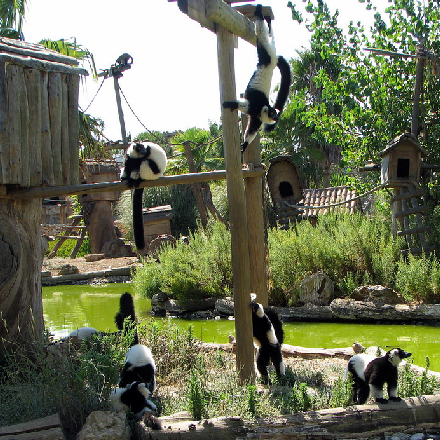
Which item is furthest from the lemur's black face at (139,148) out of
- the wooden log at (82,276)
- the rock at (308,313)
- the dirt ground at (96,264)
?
Result: the dirt ground at (96,264)

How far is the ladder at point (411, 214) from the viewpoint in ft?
33.5

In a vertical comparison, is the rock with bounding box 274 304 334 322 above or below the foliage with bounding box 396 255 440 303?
below

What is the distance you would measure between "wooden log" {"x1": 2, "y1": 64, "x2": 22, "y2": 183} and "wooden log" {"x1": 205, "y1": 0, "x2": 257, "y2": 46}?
210 cm

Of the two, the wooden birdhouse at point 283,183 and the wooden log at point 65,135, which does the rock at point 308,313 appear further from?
the wooden log at point 65,135

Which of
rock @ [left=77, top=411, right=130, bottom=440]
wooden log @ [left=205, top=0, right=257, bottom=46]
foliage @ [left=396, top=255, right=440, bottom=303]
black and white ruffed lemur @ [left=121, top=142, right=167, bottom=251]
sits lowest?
rock @ [left=77, top=411, right=130, bottom=440]

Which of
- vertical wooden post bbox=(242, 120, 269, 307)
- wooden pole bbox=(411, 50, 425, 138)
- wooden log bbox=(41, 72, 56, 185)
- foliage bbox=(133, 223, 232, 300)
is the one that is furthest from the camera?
foliage bbox=(133, 223, 232, 300)

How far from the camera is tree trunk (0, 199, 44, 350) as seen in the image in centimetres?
514

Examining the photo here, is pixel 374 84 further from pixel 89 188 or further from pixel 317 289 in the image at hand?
pixel 89 188

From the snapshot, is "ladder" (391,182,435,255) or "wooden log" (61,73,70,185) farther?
"ladder" (391,182,435,255)

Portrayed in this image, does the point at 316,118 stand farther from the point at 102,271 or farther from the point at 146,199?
the point at 146,199

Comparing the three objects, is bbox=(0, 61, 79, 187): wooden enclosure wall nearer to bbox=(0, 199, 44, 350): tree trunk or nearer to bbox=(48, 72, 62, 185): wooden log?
bbox=(48, 72, 62, 185): wooden log

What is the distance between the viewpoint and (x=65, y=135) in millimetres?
5578

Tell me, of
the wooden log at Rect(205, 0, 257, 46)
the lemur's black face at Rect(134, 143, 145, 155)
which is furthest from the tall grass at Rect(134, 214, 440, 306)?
the wooden log at Rect(205, 0, 257, 46)

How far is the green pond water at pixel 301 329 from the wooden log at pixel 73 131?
182cm
